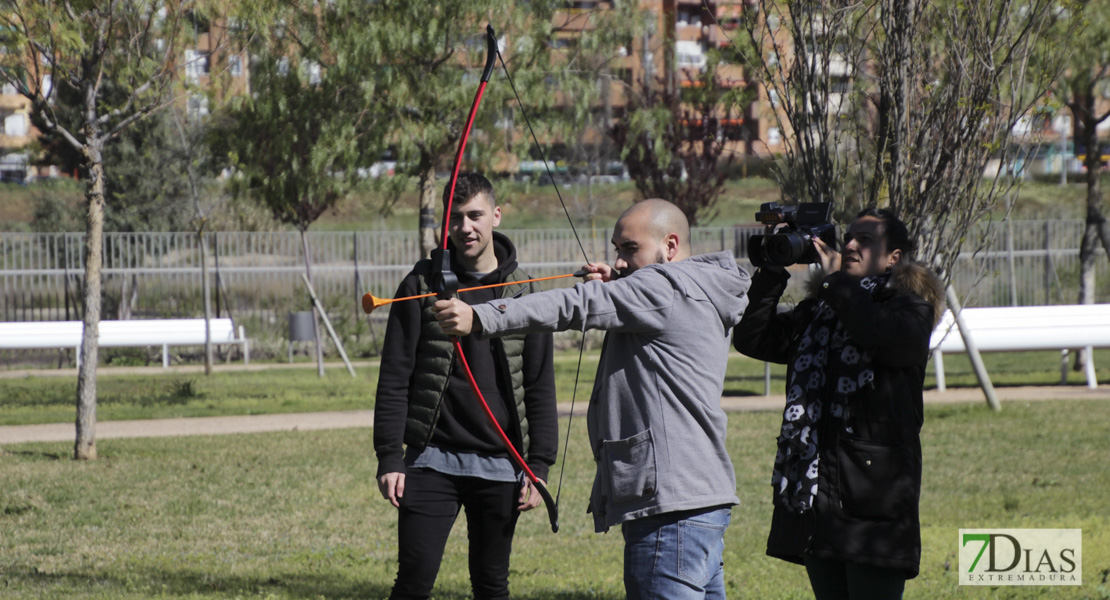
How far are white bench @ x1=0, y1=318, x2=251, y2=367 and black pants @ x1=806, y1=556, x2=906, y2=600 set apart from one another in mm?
15214

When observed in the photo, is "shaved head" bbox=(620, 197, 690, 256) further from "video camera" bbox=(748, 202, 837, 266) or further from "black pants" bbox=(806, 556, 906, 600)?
"black pants" bbox=(806, 556, 906, 600)

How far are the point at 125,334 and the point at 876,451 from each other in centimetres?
1625

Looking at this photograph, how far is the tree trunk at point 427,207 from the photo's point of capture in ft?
45.5

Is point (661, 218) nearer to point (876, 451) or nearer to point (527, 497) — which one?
point (876, 451)

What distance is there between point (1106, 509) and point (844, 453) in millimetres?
5098

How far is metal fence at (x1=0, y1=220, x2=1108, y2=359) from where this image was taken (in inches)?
785

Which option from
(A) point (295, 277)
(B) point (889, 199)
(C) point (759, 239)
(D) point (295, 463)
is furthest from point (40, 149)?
(C) point (759, 239)

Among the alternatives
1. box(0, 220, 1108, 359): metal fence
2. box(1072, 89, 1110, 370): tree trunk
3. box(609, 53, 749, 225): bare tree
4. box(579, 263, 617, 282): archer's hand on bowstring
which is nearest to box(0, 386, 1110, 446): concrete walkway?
box(1072, 89, 1110, 370): tree trunk

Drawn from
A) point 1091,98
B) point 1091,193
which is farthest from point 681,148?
point 1091,193

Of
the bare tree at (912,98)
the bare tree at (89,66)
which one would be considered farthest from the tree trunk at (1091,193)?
the bare tree at (89,66)

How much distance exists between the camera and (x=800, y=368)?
3.74 metres

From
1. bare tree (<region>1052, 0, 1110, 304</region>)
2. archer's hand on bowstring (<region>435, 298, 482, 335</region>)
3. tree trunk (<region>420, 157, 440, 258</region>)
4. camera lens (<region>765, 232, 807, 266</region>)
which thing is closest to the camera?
archer's hand on bowstring (<region>435, 298, 482, 335</region>)

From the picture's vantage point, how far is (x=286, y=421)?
492 inches

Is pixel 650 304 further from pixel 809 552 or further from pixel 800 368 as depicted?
pixel 809 552
